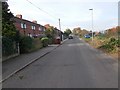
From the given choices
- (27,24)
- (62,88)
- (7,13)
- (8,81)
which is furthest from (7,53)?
(27,24)

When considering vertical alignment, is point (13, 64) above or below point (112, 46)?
below

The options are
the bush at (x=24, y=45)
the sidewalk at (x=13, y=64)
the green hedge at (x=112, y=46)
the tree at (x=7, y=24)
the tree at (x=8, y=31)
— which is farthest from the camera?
the bush at (x=24, y=45)

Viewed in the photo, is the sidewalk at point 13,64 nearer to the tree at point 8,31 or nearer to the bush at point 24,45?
the tree at point 8,31

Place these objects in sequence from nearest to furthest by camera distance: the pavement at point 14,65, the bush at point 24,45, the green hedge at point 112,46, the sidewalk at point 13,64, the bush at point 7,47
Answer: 1. the pavement at point 14,65
2. the sidewalk at point 13,64
3. the bush at point 7,47
4. the green hedge at point 112,46
5. the bush at point 24,45

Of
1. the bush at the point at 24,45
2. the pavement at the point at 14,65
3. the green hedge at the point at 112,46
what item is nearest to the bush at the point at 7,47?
the pavement at the point at 14,65

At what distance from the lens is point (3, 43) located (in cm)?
2058

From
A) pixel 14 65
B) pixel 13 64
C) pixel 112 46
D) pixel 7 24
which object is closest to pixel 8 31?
pixel 7 24

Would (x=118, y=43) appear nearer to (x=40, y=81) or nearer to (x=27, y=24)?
(x=40, y=81)

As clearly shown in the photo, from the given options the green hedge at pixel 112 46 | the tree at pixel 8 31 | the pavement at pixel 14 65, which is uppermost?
the tree at pixel 8 31

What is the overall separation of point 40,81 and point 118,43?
747 inches

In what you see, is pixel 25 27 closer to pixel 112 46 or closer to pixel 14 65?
pixel 112 46

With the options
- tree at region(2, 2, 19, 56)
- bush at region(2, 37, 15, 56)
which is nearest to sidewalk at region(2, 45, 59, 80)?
bush at region(2, 37, 15, 56)

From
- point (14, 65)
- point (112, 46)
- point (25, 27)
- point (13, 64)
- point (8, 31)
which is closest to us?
point (14, 65)

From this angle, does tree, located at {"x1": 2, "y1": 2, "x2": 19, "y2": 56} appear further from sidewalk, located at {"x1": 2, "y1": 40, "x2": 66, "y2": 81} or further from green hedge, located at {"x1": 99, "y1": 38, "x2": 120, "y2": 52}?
green hedge, located at {"x1": 99, "y1": 38, "x2": 120, "y2": 52}
